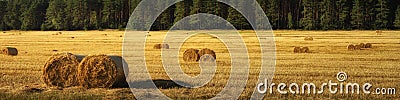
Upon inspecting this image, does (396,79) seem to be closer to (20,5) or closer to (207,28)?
(207,28)

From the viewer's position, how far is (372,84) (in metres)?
14.5

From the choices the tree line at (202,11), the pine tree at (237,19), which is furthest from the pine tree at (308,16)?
the pine tree at (237,19)

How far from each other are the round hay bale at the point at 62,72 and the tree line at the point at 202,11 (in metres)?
49.4

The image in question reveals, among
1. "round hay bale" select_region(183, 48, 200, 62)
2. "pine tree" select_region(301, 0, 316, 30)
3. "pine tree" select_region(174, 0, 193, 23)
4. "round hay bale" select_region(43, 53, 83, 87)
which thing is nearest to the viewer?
"round hay bale" select_region(43, 53, 83, 87)

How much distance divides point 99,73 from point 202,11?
191 ft

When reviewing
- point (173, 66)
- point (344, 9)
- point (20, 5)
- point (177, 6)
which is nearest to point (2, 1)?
point (20, 5)

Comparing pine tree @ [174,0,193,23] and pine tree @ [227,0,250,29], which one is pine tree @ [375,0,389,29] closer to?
pine tree @ [227,0,250,29]

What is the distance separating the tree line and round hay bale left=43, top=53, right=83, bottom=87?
162 feet

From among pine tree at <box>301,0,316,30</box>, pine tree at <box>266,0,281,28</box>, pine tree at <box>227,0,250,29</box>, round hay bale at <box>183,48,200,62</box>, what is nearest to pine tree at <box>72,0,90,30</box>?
Answer: pine tree at <box>227,0,250,29</box>

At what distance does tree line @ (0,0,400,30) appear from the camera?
69188mm

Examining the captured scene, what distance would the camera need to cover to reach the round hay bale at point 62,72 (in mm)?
14258

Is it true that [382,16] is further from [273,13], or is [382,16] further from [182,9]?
[182,9]

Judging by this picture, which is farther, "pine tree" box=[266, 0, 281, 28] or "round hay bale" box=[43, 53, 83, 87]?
"pine tree" box=[266, 0, 281, 28]

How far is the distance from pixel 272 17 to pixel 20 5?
38.5 m
